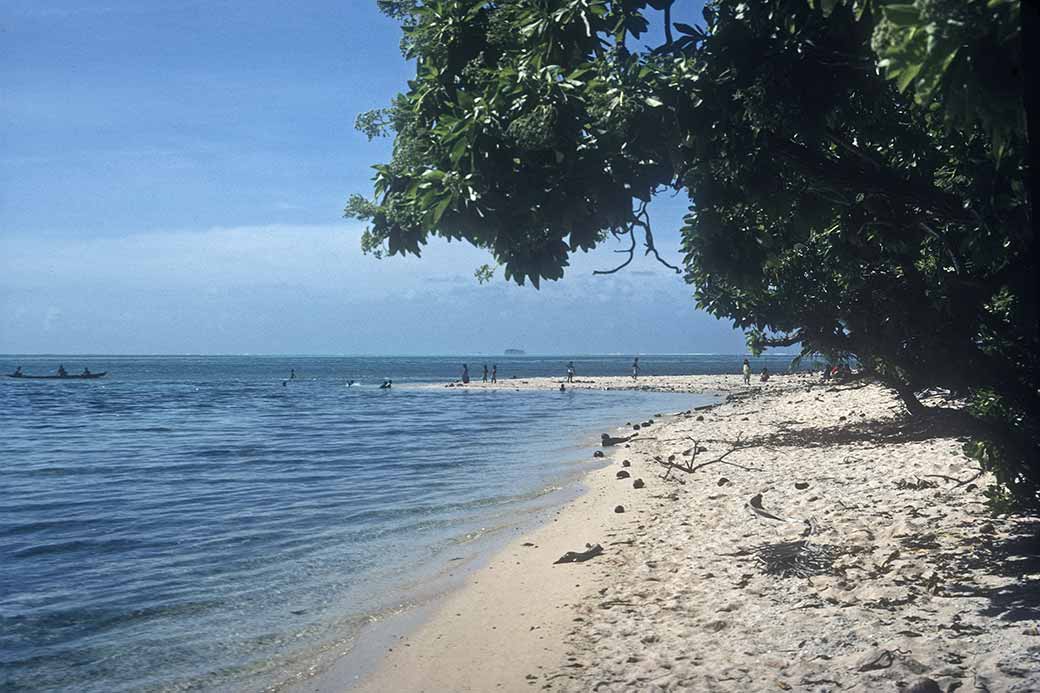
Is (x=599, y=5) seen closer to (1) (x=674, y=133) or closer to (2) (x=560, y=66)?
(2) (x=560, y=66)

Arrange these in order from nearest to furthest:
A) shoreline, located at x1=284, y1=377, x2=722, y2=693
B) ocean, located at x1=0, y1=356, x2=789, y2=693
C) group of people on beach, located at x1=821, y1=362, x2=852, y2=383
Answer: shoreline, located at x1=284, y1=377, x2=722, y2=693, ocean, located at x1=0, y1=356, x2=789, y2=693, group of people on beach, located at x1=821, y1=362, x2=852, y2=383

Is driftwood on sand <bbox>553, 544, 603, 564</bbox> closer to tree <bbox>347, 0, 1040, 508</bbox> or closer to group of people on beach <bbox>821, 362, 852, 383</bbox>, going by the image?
tree <bbox>347, 0, 1040, 508</bbox>

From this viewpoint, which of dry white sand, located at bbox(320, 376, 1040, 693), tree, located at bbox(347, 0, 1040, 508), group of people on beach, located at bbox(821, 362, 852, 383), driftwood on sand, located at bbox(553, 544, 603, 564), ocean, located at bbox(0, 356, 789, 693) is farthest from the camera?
group of people on beach, located at bbox(821, 362, 852, 383)

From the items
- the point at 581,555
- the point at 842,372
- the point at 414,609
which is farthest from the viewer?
the point at 842,372

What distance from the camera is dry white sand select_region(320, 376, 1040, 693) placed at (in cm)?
602

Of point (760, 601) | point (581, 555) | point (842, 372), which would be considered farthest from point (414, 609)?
point (842, 372)

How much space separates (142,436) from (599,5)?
33626 millimetres

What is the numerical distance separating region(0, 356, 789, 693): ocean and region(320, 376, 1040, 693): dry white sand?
1.42 m

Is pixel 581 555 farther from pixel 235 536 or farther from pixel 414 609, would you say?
pixel 235 536

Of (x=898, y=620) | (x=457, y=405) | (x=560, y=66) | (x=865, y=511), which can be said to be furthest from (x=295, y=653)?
(x=457, y=405)

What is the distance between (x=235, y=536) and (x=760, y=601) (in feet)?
31.6

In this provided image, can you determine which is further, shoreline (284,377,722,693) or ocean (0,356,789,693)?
ocean (0,356,789,693)

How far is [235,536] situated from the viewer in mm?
13789

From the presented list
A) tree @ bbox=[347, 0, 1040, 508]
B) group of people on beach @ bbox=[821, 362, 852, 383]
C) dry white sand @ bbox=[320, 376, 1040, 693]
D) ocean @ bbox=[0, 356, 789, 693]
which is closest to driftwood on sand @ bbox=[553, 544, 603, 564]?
dry white sand @ bbox=[320, 376, 1040, 693]
